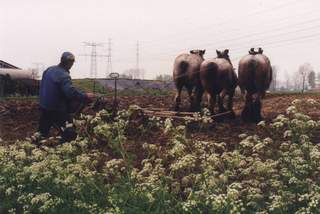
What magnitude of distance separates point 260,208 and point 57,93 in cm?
532

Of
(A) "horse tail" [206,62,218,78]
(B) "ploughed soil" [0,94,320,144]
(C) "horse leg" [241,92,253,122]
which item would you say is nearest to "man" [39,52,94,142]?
(B) "ploughed soil" [0,94,320,144]

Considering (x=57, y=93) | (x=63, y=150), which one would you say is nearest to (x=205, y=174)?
(x=63, y=150)

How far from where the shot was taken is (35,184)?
8328 mm

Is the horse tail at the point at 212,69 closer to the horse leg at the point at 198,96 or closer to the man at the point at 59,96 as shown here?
the horse leg at the point at 198,96

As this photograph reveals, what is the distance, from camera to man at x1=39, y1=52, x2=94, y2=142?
1002 cm

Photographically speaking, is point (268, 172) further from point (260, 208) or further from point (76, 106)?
point (76, 106)

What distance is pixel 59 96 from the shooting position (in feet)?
33.8

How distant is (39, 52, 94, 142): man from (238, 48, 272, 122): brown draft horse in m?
5.55

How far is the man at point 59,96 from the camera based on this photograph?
395 inches

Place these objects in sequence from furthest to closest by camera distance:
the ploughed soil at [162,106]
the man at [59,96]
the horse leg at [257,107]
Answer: the horse leg at [257,107] < the ploughed soil at [162,106] < the man at [59,96]

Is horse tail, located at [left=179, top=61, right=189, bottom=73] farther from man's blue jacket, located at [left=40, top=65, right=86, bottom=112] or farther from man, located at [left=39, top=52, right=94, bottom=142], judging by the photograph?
man's blue jacket, located at [left=40, top=65, right=86, bottom=112]

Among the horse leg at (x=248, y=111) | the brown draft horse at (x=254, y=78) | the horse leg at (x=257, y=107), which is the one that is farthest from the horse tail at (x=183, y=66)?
the horse leg at (x=257, y=107)

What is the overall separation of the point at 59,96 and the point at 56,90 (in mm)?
143

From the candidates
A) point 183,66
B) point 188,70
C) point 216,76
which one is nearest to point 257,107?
point 216,76
